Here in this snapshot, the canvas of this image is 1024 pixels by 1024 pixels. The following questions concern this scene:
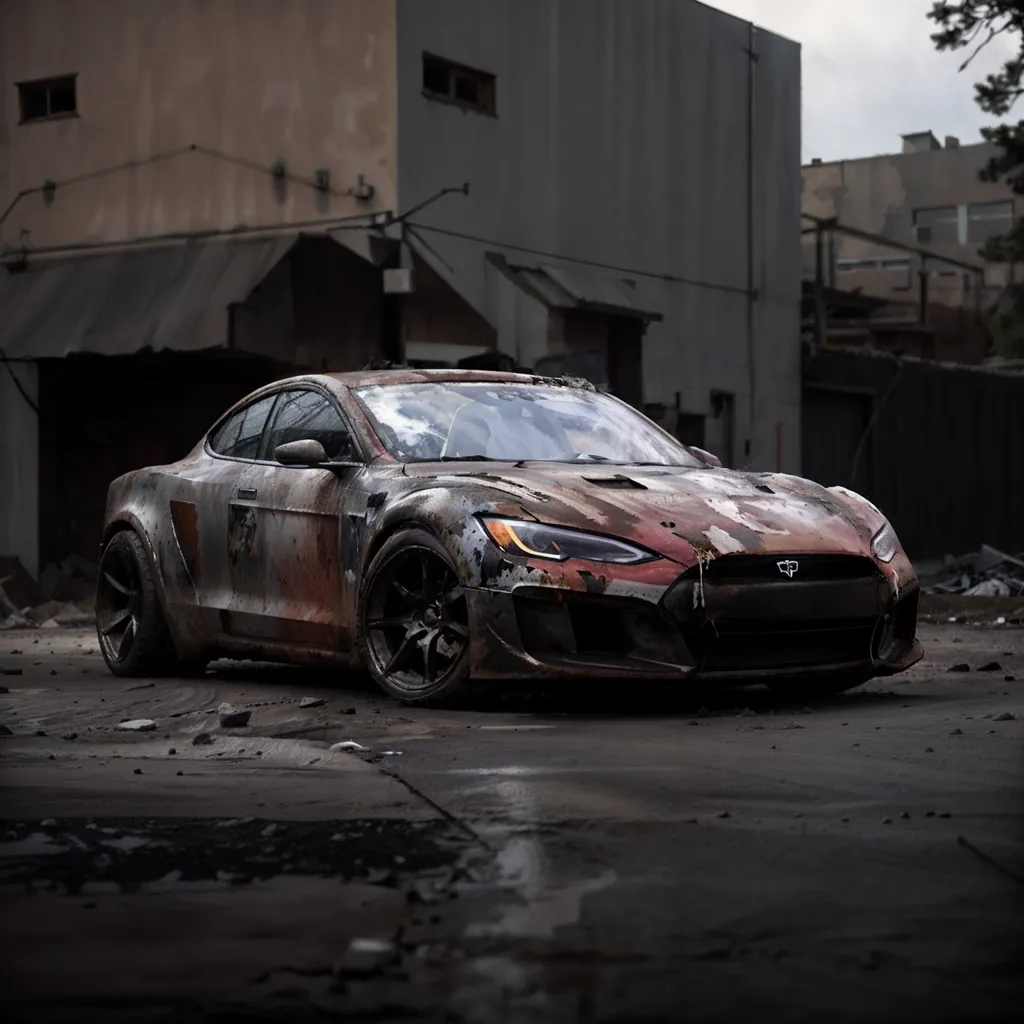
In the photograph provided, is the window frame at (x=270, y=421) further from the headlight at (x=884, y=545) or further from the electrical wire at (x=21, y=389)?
the electrical wire at (x=21, y=389)

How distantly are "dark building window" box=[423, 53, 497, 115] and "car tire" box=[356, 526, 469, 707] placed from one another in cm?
1464

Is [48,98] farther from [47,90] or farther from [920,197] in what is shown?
[920,197]

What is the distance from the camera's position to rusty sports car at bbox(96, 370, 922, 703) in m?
7.23

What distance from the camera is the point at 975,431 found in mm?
35312

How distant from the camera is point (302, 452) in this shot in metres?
8.23

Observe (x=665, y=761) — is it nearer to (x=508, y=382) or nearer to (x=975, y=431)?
(x=508, y=382)

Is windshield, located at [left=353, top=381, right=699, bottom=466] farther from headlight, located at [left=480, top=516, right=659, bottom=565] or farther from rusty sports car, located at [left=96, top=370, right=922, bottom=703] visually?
headlight, located at [left=480, top=516, right=659, bottom=565]

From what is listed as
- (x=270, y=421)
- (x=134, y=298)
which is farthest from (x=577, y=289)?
(x=270, y=421)

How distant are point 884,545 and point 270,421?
2.93 m

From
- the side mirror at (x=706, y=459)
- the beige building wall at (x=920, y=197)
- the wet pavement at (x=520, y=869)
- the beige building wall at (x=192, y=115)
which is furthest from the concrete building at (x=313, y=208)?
the beige building wall at (x=920, y=197)

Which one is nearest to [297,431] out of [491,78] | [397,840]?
[397,840]

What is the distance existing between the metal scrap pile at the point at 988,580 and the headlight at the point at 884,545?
36.4 feet

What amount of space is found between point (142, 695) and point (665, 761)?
3.61m

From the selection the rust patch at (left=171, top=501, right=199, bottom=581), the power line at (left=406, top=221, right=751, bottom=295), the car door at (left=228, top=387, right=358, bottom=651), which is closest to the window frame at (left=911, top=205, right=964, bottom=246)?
the power line at (left=406, top=221, right=751, bottom=295)
